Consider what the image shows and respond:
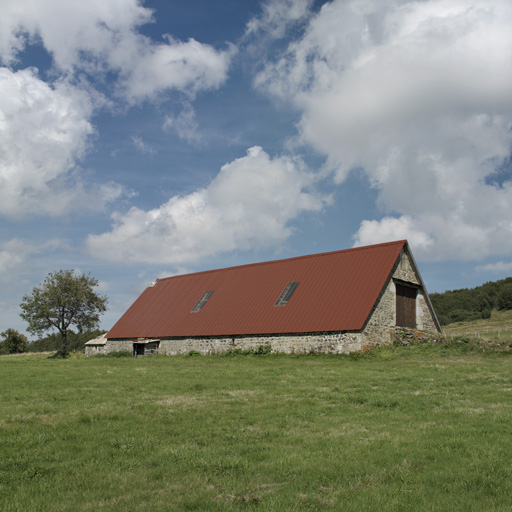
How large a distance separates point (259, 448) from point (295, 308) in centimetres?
2390

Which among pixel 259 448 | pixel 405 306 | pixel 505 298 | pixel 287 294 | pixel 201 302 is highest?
pixel 201 302

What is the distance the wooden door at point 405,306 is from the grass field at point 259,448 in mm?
17633

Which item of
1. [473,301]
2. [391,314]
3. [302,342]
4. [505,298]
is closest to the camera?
[302,342]

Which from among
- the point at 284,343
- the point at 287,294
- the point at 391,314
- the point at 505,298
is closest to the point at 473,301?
the point at 505,298

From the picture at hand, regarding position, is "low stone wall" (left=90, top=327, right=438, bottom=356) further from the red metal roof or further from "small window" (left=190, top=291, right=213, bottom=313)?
"small window" (left=190, top=291, right=213, bottom=313)

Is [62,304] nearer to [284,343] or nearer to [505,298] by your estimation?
[284,343]

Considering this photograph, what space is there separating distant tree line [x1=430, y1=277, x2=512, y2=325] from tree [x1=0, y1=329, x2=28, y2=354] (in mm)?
66017

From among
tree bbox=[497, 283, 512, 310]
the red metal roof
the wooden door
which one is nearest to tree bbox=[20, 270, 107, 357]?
the red metal roof

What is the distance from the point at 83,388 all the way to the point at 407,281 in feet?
78.7

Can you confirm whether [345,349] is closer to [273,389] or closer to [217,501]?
[273,389]

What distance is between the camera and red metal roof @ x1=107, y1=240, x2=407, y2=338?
29.2 metres

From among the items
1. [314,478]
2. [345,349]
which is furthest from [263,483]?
[345,349]

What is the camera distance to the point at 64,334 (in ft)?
176

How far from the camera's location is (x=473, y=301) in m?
79.6
